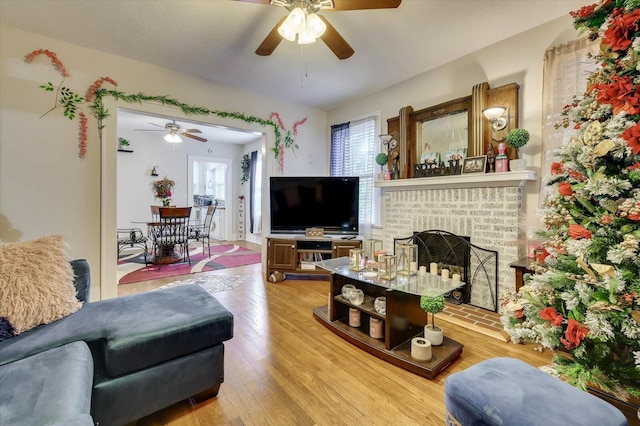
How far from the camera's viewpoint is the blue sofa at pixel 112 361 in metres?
0.94

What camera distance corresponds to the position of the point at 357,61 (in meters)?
3.18

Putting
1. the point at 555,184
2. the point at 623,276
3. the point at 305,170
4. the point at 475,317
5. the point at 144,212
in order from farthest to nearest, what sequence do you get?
the point at 144,212 → the point at 305,170 → the point at 475,317 → the point at 555,184 → the point at 623,276

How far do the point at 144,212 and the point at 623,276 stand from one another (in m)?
7.58

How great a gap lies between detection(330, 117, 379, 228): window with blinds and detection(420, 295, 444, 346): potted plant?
87.1 inches

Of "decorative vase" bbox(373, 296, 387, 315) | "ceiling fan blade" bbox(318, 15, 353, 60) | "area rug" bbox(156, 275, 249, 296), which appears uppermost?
"ceiling fan blade" bbox(318, 15, 353, 60)

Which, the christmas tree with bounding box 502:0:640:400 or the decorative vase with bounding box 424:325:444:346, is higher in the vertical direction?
the christmas tree with bounding box 502:0:640:400

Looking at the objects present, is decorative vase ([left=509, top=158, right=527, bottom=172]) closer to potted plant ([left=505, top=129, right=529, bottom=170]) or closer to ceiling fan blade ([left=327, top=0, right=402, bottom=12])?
potted plant ([left=505, top=129, right=529, bottom=170])

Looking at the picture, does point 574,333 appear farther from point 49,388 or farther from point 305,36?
point 305,36

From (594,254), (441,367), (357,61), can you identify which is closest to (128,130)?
(357,61)

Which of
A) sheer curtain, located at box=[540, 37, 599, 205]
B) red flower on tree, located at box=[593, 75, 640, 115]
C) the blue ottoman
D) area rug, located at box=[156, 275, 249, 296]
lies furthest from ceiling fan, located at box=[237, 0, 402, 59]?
area rug, located at box=[156, 275, 249, 296]

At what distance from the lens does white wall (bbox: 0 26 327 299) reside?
258 centimetres

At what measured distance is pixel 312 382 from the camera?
1.71 m

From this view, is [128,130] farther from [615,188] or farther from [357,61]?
[615,188]

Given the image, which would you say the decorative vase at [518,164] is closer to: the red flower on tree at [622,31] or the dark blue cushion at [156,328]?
the red flower on tree at [622,31]
